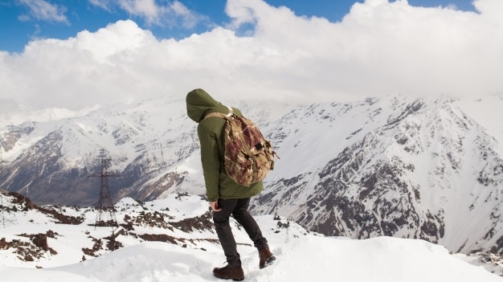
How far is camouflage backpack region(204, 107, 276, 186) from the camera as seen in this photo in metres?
7.24

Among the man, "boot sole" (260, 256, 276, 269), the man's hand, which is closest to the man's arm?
the man

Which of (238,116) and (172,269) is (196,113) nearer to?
(238,116)

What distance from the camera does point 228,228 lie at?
8289 millimetres

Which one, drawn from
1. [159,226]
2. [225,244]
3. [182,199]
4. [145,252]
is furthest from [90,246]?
[182,199]

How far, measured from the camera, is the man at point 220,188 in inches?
290

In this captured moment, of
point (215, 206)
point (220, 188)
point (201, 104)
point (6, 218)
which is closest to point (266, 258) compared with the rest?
point (215, 206)

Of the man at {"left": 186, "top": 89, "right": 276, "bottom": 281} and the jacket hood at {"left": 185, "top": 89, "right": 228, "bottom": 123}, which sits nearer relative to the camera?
the man at {"left": 186, "top": 89, "right": 276, "bottom": 281}

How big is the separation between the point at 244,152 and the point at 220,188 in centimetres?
86

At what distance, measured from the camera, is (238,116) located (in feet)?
25.9

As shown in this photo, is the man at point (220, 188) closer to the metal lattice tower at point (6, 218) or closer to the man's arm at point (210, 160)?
the man's arm at point (210, 160)

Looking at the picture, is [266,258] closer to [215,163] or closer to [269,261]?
[269,261]

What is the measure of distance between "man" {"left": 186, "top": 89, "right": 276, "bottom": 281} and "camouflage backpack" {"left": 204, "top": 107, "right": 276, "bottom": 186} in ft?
0.55

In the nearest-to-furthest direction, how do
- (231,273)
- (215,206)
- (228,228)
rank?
(215,206) → (231,273) → (228,228)

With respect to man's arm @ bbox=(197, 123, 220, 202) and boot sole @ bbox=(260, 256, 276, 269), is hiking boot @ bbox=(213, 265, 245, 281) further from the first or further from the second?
man's arm @ bbox=(197, 123, 220, 202)
